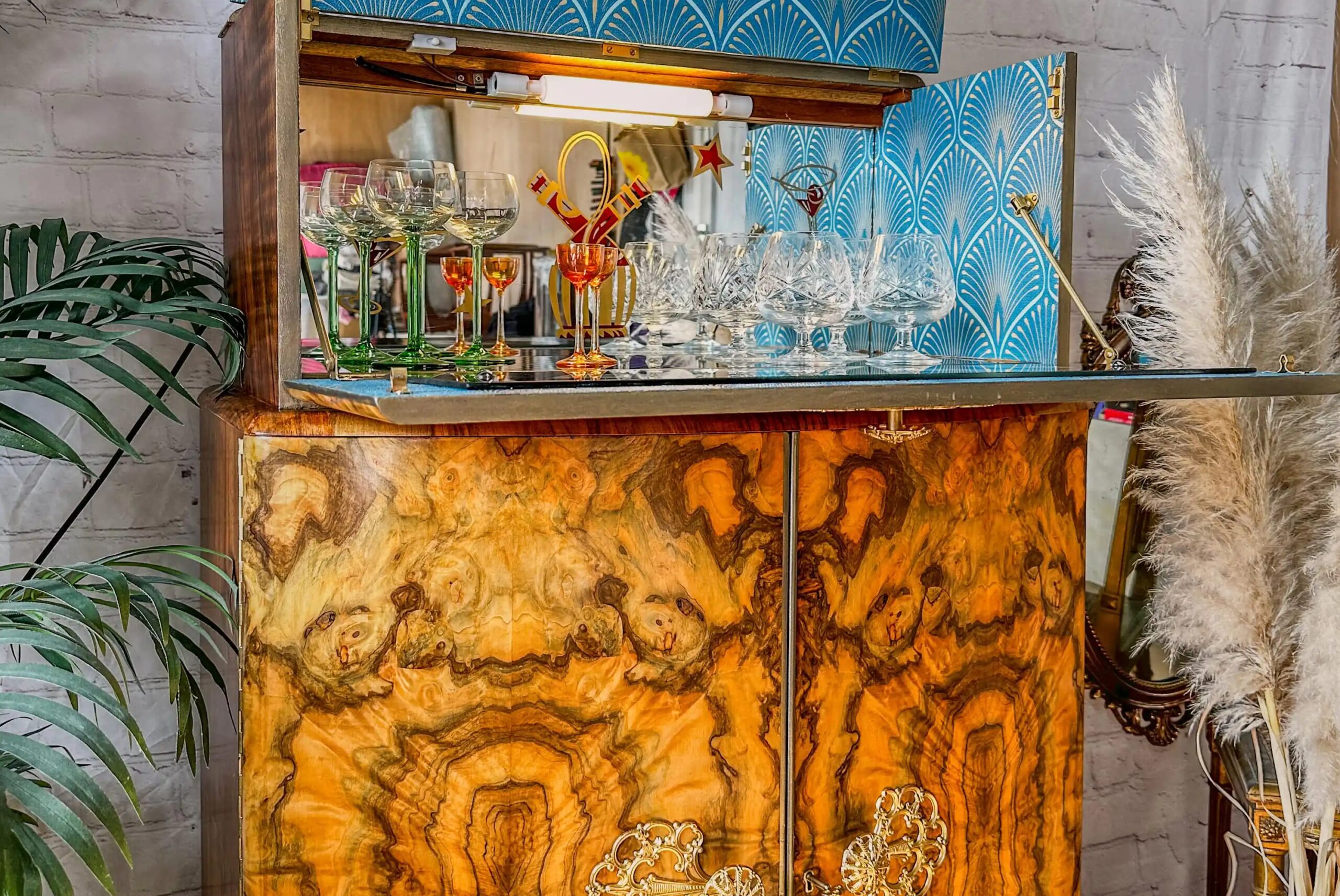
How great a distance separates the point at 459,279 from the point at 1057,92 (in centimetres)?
A: 80

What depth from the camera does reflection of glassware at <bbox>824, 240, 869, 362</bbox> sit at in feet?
5.19

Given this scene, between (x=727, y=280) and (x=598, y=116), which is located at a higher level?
(x=598, y=116)

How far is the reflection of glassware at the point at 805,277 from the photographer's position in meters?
1.54

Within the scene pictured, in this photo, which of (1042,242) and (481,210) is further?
(1042,242)

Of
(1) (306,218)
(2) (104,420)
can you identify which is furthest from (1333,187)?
(2) (104,420)

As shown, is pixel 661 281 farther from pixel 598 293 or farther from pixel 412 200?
pixel 412 200

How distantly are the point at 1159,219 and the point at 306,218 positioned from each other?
1.21 m

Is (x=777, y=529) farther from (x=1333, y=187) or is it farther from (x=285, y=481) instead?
(x=1333, y=187)

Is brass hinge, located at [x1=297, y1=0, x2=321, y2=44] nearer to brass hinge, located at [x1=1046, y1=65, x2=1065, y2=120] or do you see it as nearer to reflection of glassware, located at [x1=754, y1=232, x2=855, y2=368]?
reflection of glassware, located at [x1=754, y1=232, x2=855, y2=368]

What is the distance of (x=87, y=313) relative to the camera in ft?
5.18

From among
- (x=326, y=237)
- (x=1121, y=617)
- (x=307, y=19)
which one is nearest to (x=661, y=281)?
(x=326, y=237)

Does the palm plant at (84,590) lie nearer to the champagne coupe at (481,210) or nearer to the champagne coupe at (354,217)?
the champagne coupe at (354,217)

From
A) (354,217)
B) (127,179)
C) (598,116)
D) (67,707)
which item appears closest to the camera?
(67,707)

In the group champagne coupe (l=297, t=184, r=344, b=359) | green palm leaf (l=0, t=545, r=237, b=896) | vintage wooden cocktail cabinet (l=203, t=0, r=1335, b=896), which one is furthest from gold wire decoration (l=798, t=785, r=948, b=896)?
champagne coupe (l=297, t=184, r=344, b=359)
